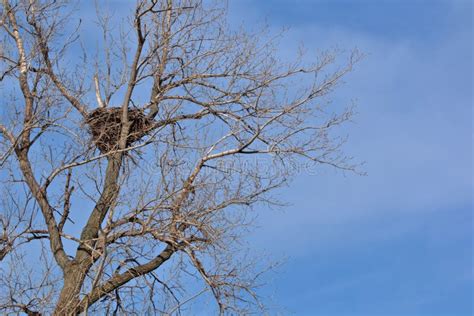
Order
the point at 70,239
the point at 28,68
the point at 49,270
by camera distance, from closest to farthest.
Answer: the point at 49,270 → the point at 70,239 → the point at 28,68

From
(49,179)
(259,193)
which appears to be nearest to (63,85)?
(49,179)

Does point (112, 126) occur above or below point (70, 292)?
above

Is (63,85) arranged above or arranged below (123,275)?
above

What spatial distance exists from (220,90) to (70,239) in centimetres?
281

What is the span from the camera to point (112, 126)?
38.3 feet

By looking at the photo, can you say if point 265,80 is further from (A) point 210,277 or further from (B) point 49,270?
(B) point 49,270

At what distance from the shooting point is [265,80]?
39.1ft

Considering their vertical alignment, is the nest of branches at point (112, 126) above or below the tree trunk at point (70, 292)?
above

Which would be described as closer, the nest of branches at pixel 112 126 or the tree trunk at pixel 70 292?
the tree trunk at pixel 70 292

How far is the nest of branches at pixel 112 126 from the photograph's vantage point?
11.7m

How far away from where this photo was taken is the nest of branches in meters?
→ 11.7

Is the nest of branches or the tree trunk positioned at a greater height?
the nest of branches

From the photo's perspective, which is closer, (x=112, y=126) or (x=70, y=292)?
(x=70, y=292)

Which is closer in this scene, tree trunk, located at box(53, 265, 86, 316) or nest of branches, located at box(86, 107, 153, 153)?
tree trunk, located at box(53, 265, 86, 316)
